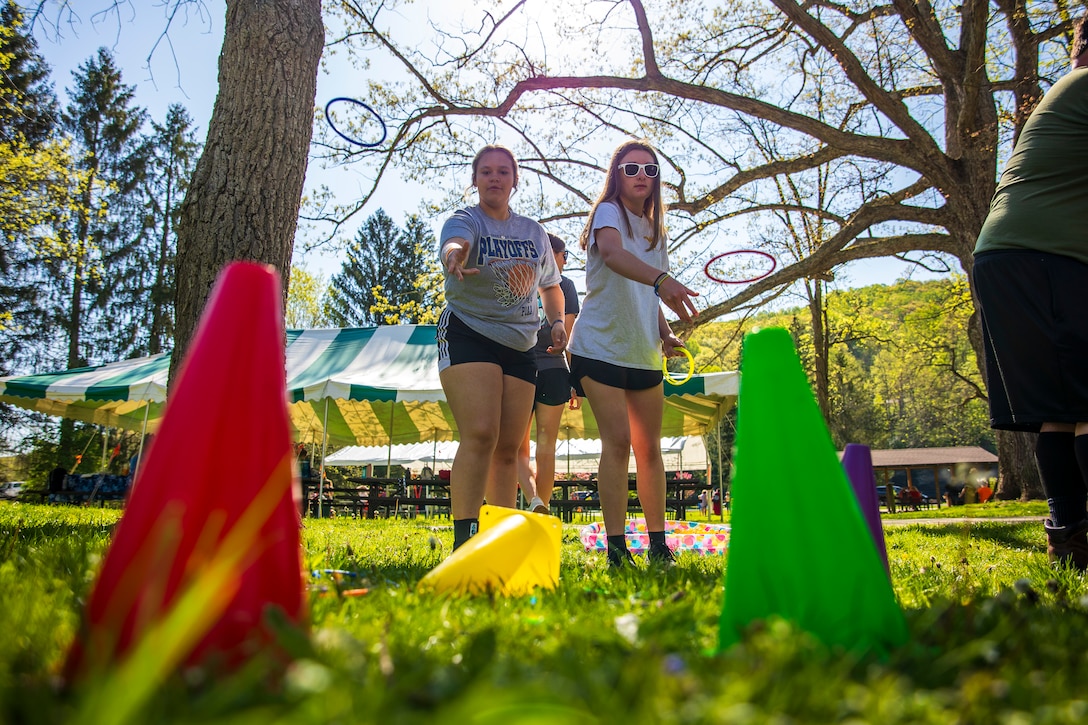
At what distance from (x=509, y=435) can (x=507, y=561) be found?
4.27 feet

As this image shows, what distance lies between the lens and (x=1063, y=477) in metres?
2.98

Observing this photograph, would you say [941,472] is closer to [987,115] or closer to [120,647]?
[987,115]

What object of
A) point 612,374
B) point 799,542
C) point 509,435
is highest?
point 612,374

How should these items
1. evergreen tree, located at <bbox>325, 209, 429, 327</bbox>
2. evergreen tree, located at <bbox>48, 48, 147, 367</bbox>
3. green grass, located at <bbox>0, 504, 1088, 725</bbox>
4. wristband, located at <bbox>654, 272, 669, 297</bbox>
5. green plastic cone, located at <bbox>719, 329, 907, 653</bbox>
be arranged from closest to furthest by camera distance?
green grass, located at <bbox>0, 504, 1088, 725</bbox> < green plastic cone, located at <bbox>719, 329, 907, 653</bbox> < wristband, located at <bbox>654, 272, 669, 297</bbox> < evergreen tree, located at <bbox>48, 48, 147, 367</bbox> < evergreen tree, located at <bbox>325, 209, 429, 327</bbox>

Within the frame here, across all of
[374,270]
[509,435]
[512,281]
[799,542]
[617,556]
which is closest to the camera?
[799,542]

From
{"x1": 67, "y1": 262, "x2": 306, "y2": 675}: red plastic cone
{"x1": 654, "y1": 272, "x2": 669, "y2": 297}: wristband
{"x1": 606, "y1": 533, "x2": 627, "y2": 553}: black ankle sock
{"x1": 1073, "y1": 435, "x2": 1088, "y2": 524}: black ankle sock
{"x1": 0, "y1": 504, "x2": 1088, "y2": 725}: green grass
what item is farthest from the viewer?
{"x1": 606, "y1": 533, "x2": 627, "y2": 553}: black ankle sock

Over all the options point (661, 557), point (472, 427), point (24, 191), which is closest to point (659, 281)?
point (472, 427)

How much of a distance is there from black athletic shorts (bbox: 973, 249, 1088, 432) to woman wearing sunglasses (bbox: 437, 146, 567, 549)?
205cm

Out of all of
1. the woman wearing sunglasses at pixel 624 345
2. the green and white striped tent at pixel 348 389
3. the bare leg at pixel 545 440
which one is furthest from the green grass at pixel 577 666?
the green and white striped tent at pixel 348 389

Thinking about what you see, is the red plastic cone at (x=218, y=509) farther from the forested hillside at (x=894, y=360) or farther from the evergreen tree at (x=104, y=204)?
the evergreen tree at (x=104, y=204)

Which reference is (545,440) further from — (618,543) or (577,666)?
(577,666)

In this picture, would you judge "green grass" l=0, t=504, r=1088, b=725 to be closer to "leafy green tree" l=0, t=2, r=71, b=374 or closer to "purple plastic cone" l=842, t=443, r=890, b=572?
"purple plastic cone" l=842, t=443, r=890, b=572

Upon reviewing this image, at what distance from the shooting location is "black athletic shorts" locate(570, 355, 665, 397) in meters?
3.50

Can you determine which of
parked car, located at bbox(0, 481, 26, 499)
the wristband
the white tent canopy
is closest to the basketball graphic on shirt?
the wristband
